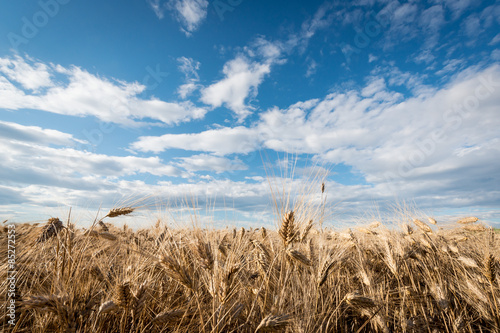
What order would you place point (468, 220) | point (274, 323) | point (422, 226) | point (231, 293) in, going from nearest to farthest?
point (274, 323)
point (231, 293)
point (422, 226)
point (468, 220)

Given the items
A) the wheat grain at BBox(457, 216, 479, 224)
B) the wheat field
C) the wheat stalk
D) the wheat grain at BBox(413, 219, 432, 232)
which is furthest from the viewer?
the wheat grain at BBox(457, 216, 479, 224)

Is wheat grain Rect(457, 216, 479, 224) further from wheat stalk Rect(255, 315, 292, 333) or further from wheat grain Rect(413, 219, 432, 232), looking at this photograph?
wheat stalk Rect(255, 315, 292, 333)

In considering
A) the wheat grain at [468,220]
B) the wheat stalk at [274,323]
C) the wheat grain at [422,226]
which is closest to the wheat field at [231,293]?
the wheat stalk at [274,323]

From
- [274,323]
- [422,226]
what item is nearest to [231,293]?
[274,323]

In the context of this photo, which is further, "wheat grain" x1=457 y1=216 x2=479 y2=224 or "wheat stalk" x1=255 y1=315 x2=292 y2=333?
"wheat grain" x1=457 y1=216 x2=479 y2=224

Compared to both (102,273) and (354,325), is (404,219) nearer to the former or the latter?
(354,325)

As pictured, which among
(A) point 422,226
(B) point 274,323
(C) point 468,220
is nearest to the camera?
(B) point 274,323

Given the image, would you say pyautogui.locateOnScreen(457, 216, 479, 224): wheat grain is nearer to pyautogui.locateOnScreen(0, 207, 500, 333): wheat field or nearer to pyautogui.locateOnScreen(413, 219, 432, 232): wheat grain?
pyautogui.locateOnScreen(413, 219, 432, 232): wheat grain

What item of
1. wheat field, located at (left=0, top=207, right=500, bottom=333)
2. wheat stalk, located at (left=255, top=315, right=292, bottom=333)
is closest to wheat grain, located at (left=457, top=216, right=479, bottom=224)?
wheat field, located at (left=0, top=207, right=500, bottom=333)

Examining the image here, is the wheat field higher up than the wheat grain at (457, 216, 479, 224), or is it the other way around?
A: the wheat grain at (457, 216, 479, 224)

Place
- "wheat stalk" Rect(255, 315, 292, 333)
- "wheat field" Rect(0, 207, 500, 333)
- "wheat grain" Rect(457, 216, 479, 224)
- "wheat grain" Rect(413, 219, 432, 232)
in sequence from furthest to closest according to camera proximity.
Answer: "wheat grain" Rect(457, 216, 479, 224) → "wheat grain" Rect(413, 219, 432, 232) → "wheat field" Rect(0, 207, 500, 333) → "wheat stalk" Rect(255, 315, 292, 333)

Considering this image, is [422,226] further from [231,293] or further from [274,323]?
[274,323]

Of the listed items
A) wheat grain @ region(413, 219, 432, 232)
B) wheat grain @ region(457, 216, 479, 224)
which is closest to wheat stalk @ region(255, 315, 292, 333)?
wheat grain @ region(413, 219, 432, 232)

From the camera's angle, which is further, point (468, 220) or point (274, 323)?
point (468, 220)
